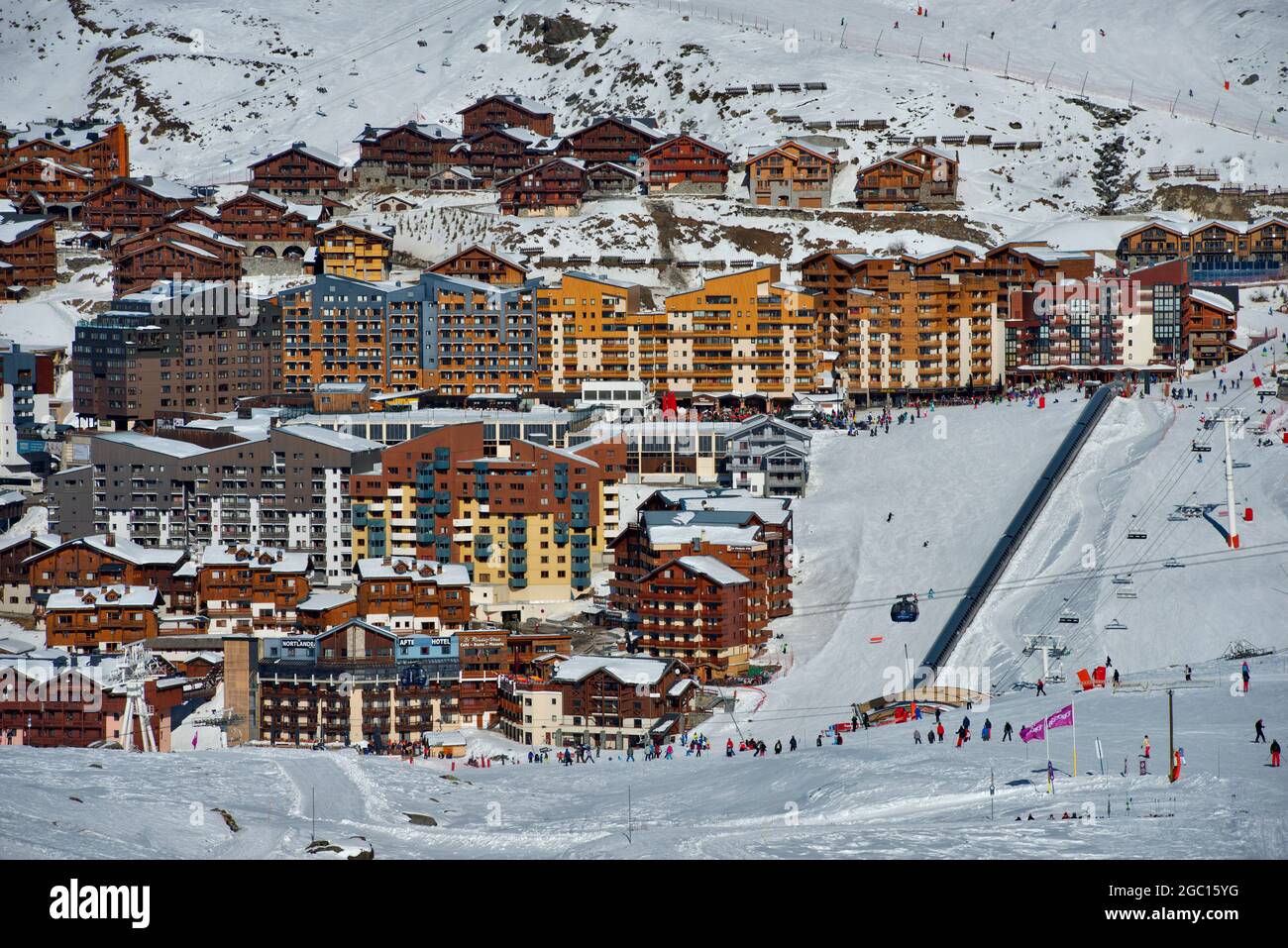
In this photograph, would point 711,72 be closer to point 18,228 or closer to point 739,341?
point 18,228

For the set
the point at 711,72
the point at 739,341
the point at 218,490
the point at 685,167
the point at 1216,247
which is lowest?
the point at 218,490

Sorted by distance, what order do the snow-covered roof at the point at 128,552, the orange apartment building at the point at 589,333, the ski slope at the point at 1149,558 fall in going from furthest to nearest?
1. the orange apartment building at the point at 589,333
2. the snow-covered roof at the point at 128,552
3. the ski slope at the point at 1149,558

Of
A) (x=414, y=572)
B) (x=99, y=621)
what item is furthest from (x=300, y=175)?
(x=414, y=572)

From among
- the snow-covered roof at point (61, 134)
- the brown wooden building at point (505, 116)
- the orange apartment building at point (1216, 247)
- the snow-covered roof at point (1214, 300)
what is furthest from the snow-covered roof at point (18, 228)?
the snow-covered roof at point (1214, 300)

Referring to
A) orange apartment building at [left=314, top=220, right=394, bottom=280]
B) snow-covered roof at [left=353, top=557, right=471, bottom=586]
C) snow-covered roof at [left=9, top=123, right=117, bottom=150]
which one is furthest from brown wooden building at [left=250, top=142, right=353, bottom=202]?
snow-covered roof at [left=353, top=557, right=471, bottom=586]

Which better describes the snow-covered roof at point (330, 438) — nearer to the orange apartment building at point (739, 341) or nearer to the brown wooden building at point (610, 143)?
the orange apartment building at point (739, 341)
